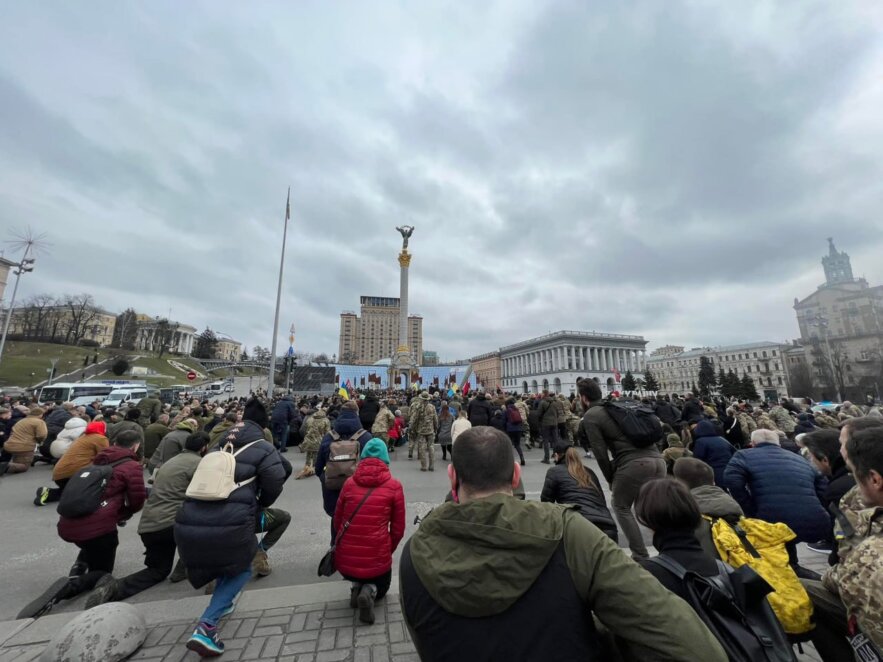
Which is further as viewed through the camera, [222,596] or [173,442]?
[173,442]

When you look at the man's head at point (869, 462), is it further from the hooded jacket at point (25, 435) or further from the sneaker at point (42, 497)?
the hooded jacket at point (25, 435)

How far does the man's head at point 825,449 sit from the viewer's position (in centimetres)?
362

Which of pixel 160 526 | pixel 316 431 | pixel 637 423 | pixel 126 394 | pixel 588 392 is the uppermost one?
pixel 126 394

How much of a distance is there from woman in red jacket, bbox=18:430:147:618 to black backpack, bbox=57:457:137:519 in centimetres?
5

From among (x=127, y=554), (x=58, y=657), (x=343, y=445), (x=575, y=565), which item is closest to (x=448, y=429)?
(x=343, y=445)

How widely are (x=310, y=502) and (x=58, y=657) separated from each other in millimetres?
4622

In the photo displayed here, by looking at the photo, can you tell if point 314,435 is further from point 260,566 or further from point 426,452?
point 260,566

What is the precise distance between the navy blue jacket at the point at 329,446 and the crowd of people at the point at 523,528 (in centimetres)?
3

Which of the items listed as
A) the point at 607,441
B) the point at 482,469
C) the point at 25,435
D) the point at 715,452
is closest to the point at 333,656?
A: the point at 482,469

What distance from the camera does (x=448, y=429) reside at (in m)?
11.2

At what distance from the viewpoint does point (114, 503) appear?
4.35 metres

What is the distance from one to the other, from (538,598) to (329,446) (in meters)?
4.72

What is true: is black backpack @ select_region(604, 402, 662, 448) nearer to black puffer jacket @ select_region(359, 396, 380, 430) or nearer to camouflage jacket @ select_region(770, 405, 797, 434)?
black puffer jacket @ select_region(359, 396, 380, 430)

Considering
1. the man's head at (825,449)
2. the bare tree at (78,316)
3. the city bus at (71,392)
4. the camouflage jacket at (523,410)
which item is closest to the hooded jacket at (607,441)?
the man's head at (825,449)
